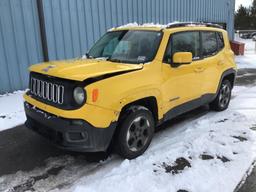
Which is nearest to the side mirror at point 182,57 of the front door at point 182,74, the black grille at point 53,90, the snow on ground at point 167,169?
the front door at point 182,74

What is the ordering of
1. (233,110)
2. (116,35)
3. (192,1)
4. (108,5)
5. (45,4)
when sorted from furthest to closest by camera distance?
(192,1) → (108,5) → (45,4) → (233,110) → (116,35)

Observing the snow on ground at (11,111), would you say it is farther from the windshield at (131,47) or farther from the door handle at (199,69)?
the door handle at (199,69)

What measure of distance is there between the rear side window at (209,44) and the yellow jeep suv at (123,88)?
22mm

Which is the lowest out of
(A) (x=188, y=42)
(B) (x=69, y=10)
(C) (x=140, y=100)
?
(C) (x=140, y=100)

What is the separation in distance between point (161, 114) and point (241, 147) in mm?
1279

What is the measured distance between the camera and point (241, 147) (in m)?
4.39

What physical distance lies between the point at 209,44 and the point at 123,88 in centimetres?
265

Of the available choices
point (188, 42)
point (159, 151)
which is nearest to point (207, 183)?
point (159, 151)

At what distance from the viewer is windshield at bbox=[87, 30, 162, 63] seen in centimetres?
440

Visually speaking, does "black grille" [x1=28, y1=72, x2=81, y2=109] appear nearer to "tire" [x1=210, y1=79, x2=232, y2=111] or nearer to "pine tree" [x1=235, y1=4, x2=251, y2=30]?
"tire" [x1=210, y1=79, x2=232, y2=111]

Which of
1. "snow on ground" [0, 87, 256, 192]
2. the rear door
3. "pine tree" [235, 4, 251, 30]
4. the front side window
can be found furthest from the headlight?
"pine tree" [235, 4, 251, 30]

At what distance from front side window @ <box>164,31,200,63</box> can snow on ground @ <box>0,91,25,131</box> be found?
334cm

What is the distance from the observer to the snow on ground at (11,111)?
5878 mm

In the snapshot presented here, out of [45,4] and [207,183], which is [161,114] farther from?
[45,4]
